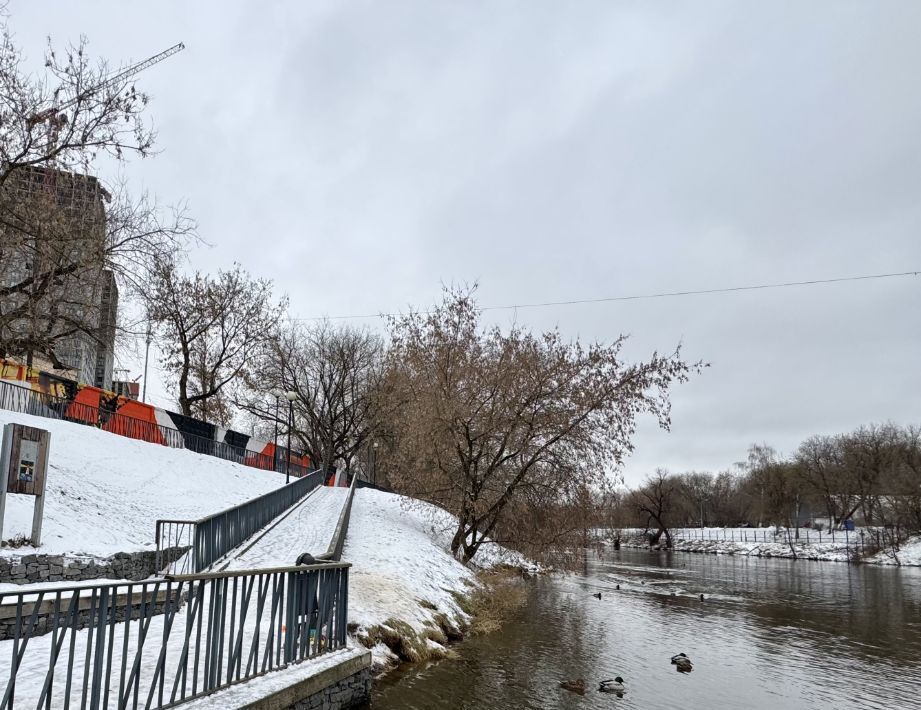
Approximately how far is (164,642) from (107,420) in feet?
75.5

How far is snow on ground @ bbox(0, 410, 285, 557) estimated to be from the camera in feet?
41.6

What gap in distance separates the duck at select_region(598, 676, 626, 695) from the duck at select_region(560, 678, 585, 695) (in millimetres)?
319

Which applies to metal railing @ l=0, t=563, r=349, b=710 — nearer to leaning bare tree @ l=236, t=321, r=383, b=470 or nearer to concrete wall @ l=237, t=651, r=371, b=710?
concrete wall @ l=237, t=651, r=371, b=710

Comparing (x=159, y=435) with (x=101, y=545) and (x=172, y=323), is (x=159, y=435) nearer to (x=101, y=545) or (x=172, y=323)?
(x=172, y=323)

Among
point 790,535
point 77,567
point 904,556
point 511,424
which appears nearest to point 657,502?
point 790,535

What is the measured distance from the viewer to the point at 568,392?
23562mm

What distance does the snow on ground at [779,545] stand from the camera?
167 ft

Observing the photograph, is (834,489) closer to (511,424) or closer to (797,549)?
(797,549)

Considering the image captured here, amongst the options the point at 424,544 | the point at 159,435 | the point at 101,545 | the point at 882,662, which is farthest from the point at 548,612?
the point at 159,435

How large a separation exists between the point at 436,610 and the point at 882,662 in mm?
9558

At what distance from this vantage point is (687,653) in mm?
14781

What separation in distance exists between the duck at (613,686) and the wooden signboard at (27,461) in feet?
32.9

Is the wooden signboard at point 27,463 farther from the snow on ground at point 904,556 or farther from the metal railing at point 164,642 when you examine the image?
the snow on ground at point 904,556

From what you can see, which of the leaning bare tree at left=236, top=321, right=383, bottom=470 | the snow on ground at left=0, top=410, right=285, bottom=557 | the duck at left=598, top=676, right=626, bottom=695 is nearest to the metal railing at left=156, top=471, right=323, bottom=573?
the snow on ground at left=0, top=410, right=285, bottom=557
